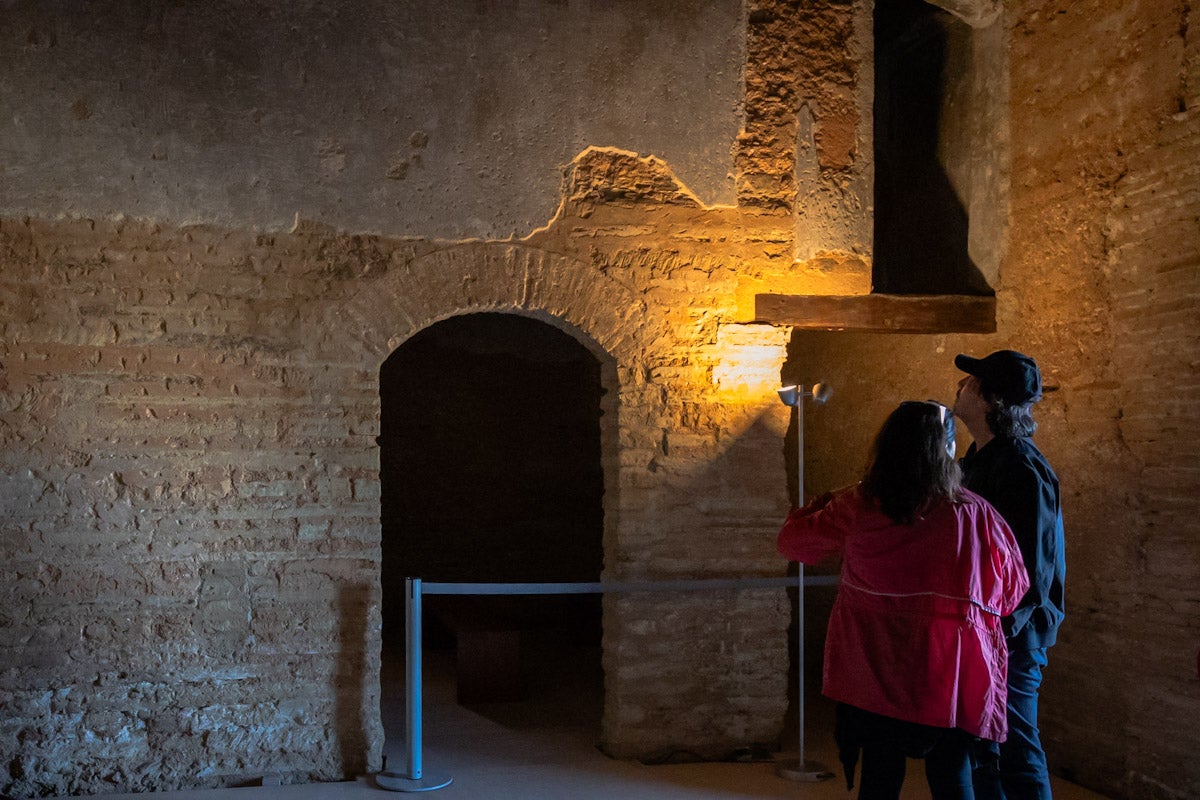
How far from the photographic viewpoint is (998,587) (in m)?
3.07

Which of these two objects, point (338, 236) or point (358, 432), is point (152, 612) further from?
point (338, 236)

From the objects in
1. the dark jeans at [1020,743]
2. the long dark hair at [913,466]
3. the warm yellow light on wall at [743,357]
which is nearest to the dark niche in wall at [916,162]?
the warm yellow light on wall at [743,357]

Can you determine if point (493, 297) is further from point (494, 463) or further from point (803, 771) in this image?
point (494, 463)

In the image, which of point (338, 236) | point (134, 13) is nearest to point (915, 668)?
point (338, 236)

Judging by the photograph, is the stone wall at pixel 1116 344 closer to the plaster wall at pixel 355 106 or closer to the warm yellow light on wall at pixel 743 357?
the warm yellow light on wall at pixel 743 357

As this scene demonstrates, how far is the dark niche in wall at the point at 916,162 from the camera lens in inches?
255

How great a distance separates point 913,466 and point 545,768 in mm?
3191

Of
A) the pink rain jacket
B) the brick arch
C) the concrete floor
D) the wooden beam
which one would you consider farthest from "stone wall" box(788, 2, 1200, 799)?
the brick arch

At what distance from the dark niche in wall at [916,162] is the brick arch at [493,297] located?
2207 mm

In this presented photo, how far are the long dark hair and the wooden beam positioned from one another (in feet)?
8.06

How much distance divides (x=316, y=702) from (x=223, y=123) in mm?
2855

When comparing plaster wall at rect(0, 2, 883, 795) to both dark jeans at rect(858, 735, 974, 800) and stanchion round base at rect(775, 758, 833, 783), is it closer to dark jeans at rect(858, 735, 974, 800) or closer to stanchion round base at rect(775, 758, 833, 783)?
stanchion round base at rect(775, 758, 833, 783)

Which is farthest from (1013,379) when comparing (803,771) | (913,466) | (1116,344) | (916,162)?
(916,162)

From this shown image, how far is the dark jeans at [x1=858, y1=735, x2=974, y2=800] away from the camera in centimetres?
308
